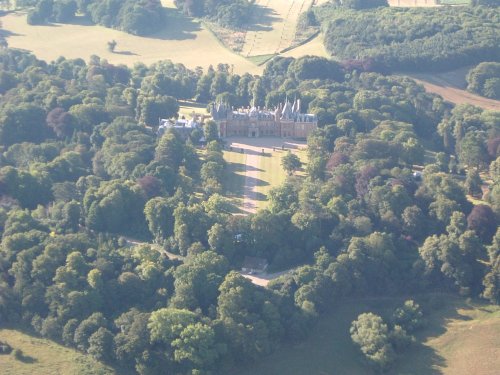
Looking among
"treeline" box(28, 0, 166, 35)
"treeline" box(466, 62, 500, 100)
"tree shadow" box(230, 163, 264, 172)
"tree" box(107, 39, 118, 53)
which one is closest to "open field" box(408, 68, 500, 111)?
"treeline" box(466, 62, 500, 100)

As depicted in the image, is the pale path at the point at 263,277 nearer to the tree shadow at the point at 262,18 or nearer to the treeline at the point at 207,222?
the treeline at the point at 207,222

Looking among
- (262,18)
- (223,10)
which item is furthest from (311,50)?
(223,10)

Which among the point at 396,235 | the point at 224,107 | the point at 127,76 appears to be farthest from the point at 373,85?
the point at 396,235

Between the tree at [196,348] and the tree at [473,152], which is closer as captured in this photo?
the tree at [196,348]

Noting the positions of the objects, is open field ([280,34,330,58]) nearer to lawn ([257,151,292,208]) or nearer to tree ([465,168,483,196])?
lawn ([257,151,292,208])

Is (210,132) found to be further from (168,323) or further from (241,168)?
(168,323)

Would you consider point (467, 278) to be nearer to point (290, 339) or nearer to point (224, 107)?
point (290, 339)

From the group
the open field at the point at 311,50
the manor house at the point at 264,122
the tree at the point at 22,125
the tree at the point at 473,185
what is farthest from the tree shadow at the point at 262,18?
the tree at the point at 473,185
